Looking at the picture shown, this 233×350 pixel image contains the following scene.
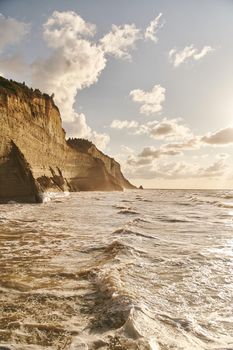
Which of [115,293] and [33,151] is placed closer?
[115,293]

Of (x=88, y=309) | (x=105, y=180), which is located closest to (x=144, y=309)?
(x=88, y=309)

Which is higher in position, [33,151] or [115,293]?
[33,151]

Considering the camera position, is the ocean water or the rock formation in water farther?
the rock formation in water

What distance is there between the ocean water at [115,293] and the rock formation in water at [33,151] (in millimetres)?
14184

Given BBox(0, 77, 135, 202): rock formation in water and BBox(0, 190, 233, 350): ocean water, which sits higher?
BBox(0, 77, 135, 202): rock formation in water

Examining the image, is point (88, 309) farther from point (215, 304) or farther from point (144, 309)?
point (215, 304)

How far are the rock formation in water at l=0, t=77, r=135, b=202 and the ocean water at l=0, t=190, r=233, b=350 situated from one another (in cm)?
1418

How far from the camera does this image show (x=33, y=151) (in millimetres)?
30906

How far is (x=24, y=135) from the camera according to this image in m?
28.8

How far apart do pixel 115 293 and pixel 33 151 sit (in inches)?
1102

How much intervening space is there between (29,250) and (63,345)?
4582mm

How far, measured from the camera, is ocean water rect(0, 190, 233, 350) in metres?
3.39

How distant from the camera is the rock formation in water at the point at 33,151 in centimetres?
2272

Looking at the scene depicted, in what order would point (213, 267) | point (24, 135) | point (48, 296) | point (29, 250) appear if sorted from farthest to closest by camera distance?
point (24, 135), point (29, 250), point (213, 267), point (48, 296)
